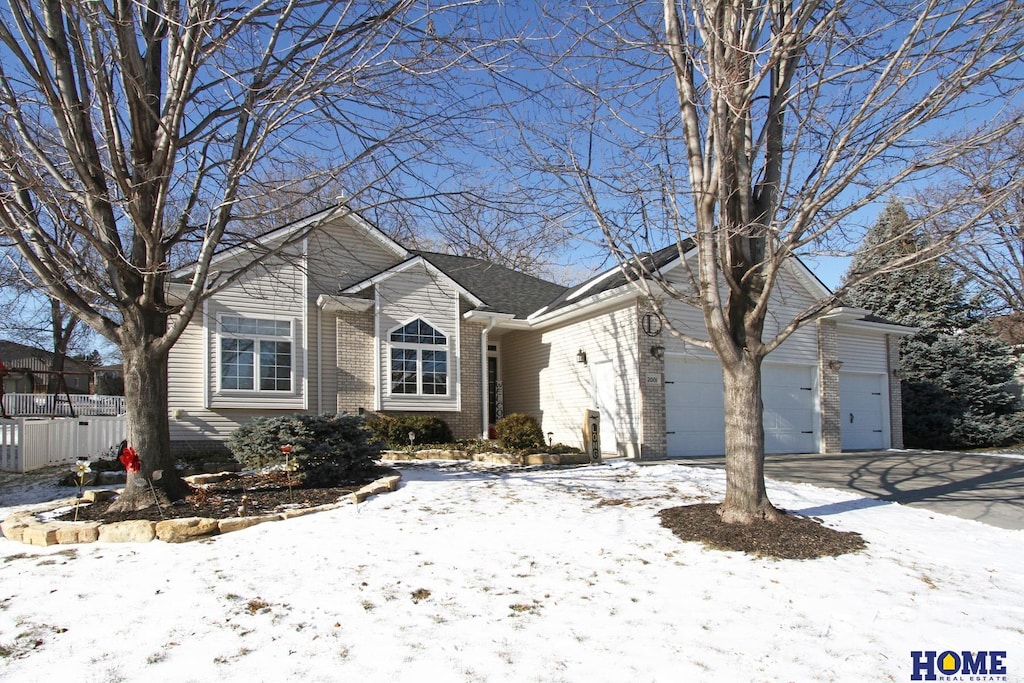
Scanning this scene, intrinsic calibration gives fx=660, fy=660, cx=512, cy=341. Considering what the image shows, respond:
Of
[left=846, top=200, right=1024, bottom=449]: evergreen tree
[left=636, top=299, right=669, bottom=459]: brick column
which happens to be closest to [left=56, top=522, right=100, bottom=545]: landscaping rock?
[left=636, top=299, right=669, bottom=459]: brick column

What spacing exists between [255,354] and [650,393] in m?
8.06

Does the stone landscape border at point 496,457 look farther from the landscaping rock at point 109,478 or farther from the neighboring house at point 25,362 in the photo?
the neighboring house at point 25,362

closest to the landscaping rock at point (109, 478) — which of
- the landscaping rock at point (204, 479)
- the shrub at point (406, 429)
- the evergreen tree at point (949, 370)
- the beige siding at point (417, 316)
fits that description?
the landscaping rock at point (204, 479)

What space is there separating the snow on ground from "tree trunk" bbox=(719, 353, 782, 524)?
0.79 meters

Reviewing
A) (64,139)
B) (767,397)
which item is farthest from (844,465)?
(64,139)

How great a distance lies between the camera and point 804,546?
6.11 metres

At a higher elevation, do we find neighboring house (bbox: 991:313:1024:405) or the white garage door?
neighboring house (bbox: 991:313:1024:405)

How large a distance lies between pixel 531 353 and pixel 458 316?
2.65m

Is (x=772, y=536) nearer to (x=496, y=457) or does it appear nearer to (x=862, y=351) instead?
(x=496, y=457)

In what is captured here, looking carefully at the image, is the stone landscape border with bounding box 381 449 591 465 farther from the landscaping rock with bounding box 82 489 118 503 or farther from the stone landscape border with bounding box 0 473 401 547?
→ the stone landscape border with bounding box 0 473 401 547

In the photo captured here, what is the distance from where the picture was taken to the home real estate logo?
13.2 ft

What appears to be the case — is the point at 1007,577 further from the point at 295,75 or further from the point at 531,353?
the point at 531,353

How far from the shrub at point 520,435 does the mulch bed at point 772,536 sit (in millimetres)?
5548

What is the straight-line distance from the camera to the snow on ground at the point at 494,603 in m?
3.92
